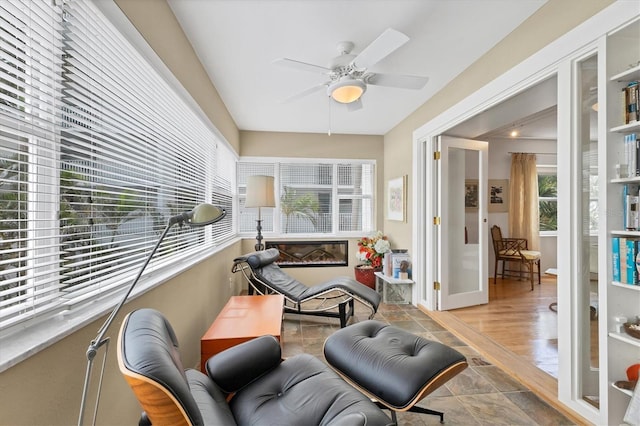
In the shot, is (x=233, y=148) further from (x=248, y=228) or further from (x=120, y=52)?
(x=120, y=52)

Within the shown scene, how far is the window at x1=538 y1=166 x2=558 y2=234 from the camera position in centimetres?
580

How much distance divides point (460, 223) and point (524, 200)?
272 cm

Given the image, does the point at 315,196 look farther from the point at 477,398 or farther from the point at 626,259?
the point at 626,259

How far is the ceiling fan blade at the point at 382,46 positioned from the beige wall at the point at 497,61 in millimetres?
1048

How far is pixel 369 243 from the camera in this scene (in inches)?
182

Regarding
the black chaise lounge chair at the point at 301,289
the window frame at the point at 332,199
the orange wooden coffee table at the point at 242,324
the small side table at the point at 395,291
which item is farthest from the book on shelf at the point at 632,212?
the window frame at the point at 332,199

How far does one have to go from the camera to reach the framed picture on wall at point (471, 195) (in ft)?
12.0

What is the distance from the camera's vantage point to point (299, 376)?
1.56 metres

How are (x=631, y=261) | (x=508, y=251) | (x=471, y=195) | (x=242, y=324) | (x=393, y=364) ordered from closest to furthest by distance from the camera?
(x=631, y=261) → (x=393, y=364) → (x=242, y=324) → (x=471, y=195) → (x=508, y=251)

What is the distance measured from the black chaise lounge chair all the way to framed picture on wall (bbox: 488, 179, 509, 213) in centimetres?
384

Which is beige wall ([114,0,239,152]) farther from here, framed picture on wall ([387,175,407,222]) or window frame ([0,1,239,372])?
framed picture on wall ([387,175,407,222])

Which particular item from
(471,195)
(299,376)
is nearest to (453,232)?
(471,195)

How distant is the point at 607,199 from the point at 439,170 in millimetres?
2018

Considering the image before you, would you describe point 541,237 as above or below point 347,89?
below
